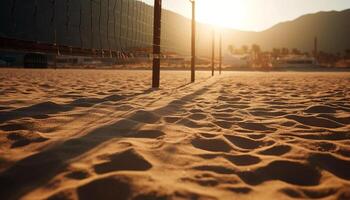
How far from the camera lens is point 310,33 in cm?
13438

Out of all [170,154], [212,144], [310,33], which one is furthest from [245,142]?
[310,33]

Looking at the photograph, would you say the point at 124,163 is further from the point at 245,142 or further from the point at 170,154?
the point at 245,142

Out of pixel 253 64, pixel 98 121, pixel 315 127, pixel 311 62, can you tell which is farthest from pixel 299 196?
pixel 311 62

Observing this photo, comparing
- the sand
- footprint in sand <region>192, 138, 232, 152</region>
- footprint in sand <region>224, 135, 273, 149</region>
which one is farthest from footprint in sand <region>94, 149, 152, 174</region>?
footprint in sand <region>224, 135, 273, 149</region>

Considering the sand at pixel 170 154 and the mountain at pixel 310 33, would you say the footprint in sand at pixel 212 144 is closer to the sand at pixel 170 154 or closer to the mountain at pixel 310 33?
the sand at pixel 170 154

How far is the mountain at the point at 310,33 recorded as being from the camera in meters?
121

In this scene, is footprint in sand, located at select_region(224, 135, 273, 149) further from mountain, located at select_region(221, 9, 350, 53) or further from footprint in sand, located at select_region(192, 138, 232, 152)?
mountain, located at select_region(221, 9, 350, 53)

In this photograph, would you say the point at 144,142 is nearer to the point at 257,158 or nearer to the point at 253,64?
the point at 257,158

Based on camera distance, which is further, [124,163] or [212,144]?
[212,144]

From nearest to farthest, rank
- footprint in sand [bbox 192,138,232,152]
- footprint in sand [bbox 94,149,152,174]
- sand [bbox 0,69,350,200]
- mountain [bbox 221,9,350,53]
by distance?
sand [bbox 0,69,350,200] < footprint in sand [bbox 94,149,152,174] < footprint in sand [bbox 192,138,232,152] < mountain [bbox 221,9,350,53]

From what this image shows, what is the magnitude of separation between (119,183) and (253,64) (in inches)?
1573

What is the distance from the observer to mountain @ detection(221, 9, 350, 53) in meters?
121

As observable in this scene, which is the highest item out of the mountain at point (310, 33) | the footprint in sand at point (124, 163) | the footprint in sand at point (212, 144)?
the mountain at point (310, 33)

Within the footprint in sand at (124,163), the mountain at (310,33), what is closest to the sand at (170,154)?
the footprint in sand at (124,163)
